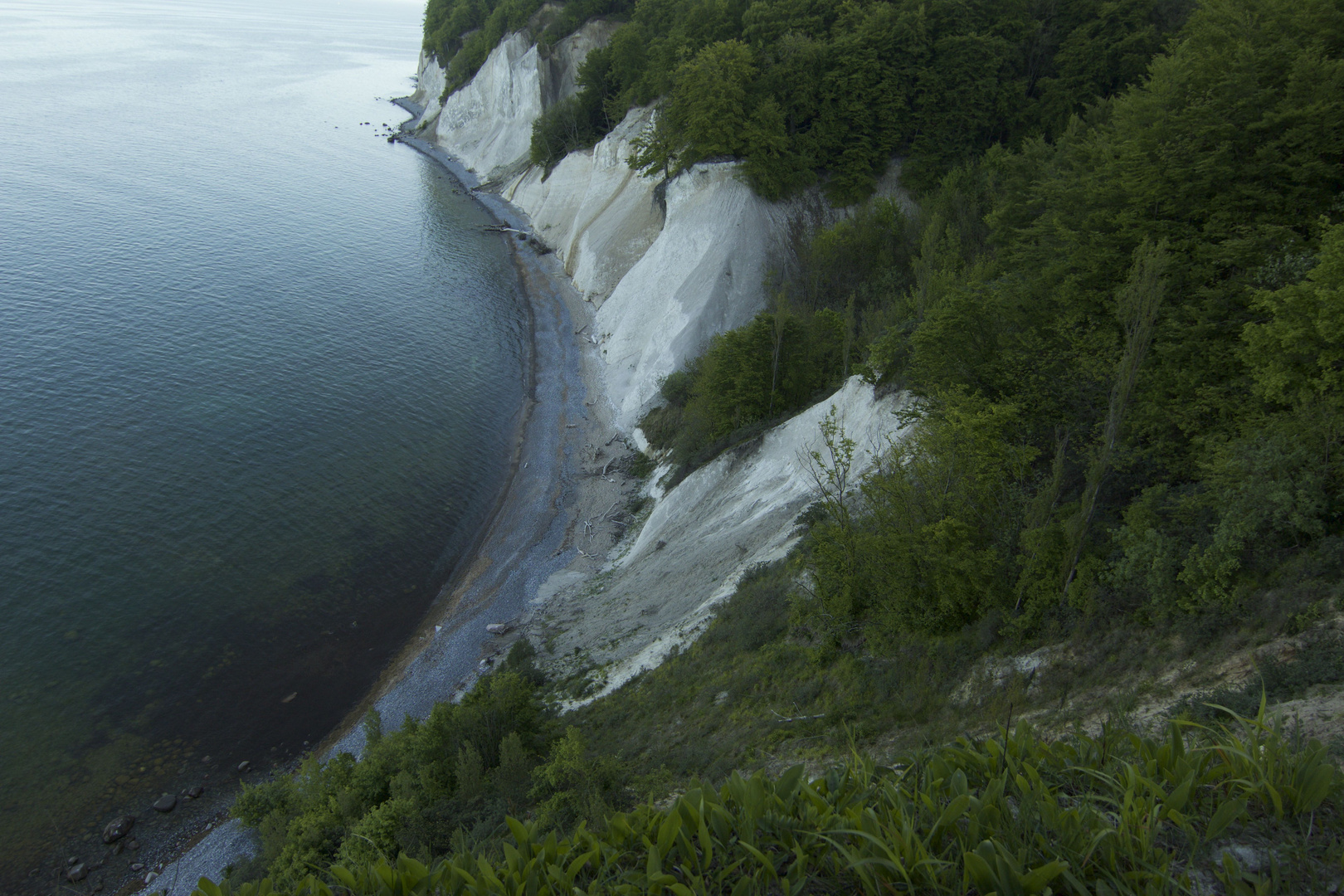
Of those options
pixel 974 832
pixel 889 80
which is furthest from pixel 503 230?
pixel 974 832

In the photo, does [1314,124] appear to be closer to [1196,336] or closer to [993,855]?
[1196,336]

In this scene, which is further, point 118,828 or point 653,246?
point 653,246

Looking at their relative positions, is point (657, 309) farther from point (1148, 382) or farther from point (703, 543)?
point (1148, 382)

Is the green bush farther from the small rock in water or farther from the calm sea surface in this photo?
the calm sea surface


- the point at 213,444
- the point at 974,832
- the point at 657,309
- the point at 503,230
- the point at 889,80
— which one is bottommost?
the point at 213,444

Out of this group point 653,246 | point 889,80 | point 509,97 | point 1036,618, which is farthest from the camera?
point 509,97

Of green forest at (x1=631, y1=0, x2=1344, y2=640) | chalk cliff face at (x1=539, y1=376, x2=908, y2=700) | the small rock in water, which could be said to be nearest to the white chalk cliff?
chalk cliff face at (x1=539, y1=376, x2=908, y2=700)

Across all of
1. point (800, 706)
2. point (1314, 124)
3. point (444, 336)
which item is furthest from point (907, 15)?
point (800, 706)
